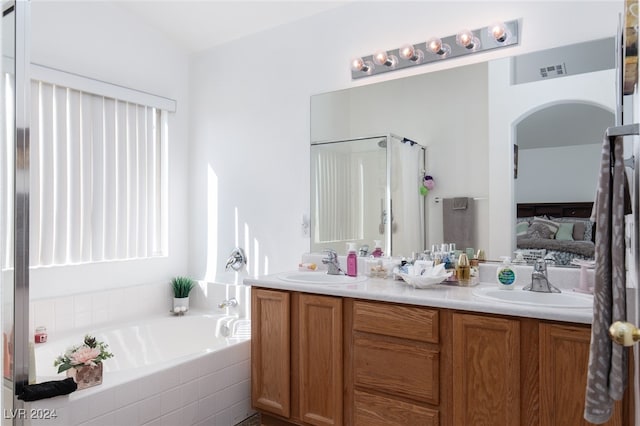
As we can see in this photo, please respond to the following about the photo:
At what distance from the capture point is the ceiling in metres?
2.96

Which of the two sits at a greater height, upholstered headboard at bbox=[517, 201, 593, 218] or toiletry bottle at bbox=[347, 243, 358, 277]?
upholstered headboard at bbox=[517, 201, 593, 218]

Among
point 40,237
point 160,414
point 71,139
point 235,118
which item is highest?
point 235,118

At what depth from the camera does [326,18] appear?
9.56 feet

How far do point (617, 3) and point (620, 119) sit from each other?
2.00 ft

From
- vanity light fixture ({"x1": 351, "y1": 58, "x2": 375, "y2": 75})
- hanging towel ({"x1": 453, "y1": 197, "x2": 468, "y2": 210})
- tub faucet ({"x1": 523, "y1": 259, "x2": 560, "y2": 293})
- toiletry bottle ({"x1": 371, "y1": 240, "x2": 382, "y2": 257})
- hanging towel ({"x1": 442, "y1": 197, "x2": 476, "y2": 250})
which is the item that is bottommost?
tub faucet ({"x1": 523, "y1": 259, "x2": 560, "y2": 293})

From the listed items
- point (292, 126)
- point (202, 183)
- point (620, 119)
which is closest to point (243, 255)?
point (202, 183)

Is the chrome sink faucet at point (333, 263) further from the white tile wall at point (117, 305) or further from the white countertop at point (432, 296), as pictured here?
the white tile wall at point (117, 305)

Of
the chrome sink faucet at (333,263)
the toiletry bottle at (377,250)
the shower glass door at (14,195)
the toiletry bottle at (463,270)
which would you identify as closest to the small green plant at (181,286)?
the chrome sink faucet at (333,263)

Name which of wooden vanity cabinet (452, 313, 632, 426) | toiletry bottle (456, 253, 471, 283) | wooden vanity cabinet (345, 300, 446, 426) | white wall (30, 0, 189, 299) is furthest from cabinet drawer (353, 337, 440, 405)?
white wall (30, 0, 189, 299)

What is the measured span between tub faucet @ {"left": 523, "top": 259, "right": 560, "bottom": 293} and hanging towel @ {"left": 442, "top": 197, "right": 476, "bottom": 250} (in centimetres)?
38

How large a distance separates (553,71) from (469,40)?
471 mm

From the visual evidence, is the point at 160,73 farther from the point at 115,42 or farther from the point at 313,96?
the point at 313,96

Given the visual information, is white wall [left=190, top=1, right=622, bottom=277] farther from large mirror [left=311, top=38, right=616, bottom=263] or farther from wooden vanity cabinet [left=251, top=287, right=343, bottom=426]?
wooden vanity cabinet [left=251, top=287, right=343, bottom=426]

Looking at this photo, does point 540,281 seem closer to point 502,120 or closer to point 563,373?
point 563,373
